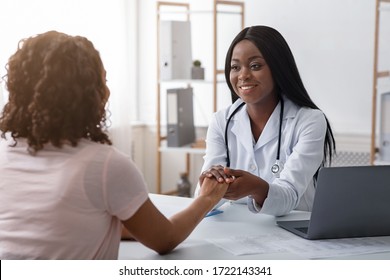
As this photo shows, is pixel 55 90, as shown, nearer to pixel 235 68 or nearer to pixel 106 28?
pixel 235 68

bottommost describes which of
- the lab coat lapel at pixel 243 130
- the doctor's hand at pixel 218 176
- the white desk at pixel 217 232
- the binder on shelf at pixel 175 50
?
the white desk at pixel 217 232

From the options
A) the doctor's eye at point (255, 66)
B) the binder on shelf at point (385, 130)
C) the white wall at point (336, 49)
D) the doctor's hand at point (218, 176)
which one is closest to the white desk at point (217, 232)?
the doctor's hand at point (218, 176)

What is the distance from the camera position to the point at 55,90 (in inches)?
41.9

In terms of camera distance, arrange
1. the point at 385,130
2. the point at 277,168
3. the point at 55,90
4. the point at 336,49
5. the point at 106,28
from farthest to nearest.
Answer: the point at 106,28
the point at 336,49
the point at 385,130
the point at 277,168
the point at 55,90

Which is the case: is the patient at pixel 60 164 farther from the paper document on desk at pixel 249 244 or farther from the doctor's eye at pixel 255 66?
the doctor's eye at pixel 255 66

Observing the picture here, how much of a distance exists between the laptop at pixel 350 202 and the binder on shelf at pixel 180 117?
216 centimetres

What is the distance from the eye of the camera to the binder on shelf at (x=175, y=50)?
353cm

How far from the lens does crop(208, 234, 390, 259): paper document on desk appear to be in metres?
1.33

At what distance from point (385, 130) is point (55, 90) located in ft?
7.52

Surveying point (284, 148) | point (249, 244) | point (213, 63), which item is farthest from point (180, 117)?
point (249, 244)

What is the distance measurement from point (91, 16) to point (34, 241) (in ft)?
8.38

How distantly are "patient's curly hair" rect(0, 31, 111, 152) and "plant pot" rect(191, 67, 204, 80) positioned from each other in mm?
2524

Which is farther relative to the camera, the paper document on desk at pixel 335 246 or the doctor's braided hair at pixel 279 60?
the doctor's braided hair at pixel 279 60

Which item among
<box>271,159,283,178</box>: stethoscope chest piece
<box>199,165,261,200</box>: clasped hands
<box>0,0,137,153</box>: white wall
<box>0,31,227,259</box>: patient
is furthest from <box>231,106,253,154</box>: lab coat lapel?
<box>0,0,137,153</box>: white wall
